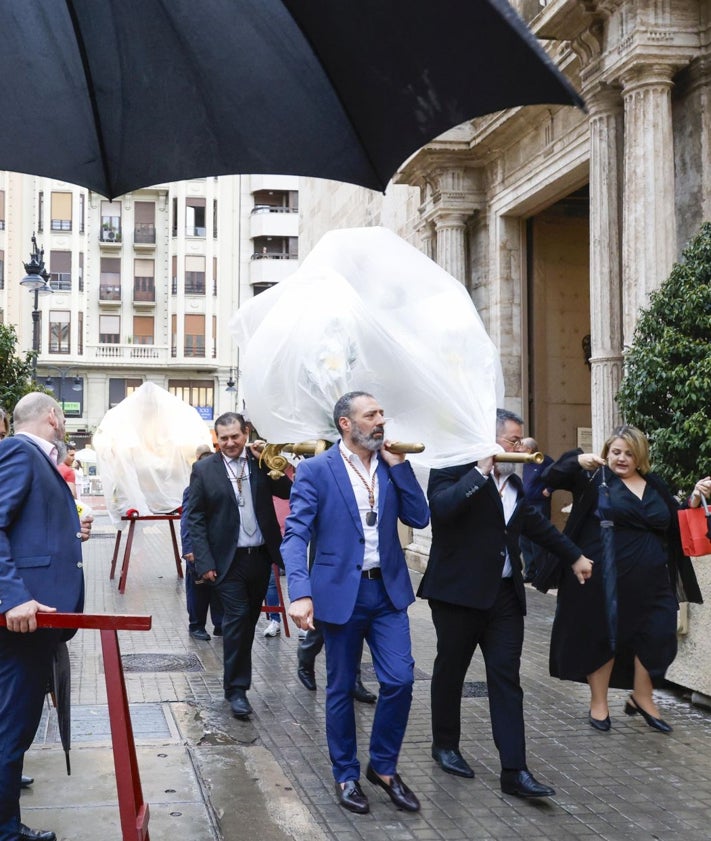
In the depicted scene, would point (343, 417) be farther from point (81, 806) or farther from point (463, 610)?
point (81, 806)

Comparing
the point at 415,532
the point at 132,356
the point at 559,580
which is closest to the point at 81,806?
the point at 559,580

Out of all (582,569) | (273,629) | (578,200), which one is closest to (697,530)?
(582,569)

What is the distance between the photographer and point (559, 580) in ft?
22.0

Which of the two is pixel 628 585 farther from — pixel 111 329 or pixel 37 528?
pixel 111 329

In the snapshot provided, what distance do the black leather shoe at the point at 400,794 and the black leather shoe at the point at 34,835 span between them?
1.49m

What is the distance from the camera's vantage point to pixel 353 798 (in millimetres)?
5031

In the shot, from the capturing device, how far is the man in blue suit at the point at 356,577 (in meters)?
5.12

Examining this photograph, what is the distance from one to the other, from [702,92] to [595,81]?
114 centimetres

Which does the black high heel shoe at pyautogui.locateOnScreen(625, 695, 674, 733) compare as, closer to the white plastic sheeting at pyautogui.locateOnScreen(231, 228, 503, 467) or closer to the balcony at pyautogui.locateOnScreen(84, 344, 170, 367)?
the white plastic sheeting at pyautogui.locateOnScreen(231, 228, 503, 467)

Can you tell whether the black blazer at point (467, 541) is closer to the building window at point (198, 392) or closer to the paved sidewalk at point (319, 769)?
the paved sidewalk at point (319, 769)

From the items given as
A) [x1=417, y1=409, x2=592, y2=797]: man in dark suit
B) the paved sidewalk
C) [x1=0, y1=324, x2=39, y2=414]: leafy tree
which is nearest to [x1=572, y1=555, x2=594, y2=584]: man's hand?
[x1=417, y1=409, x2=592, y2=797]: man in dark suit

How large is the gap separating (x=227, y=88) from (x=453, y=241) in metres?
12.7

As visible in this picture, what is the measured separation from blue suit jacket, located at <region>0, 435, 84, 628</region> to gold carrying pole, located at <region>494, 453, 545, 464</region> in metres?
1.88

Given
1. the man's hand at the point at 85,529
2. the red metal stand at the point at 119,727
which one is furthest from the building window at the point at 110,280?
the red metal stand at the point at 119,727
